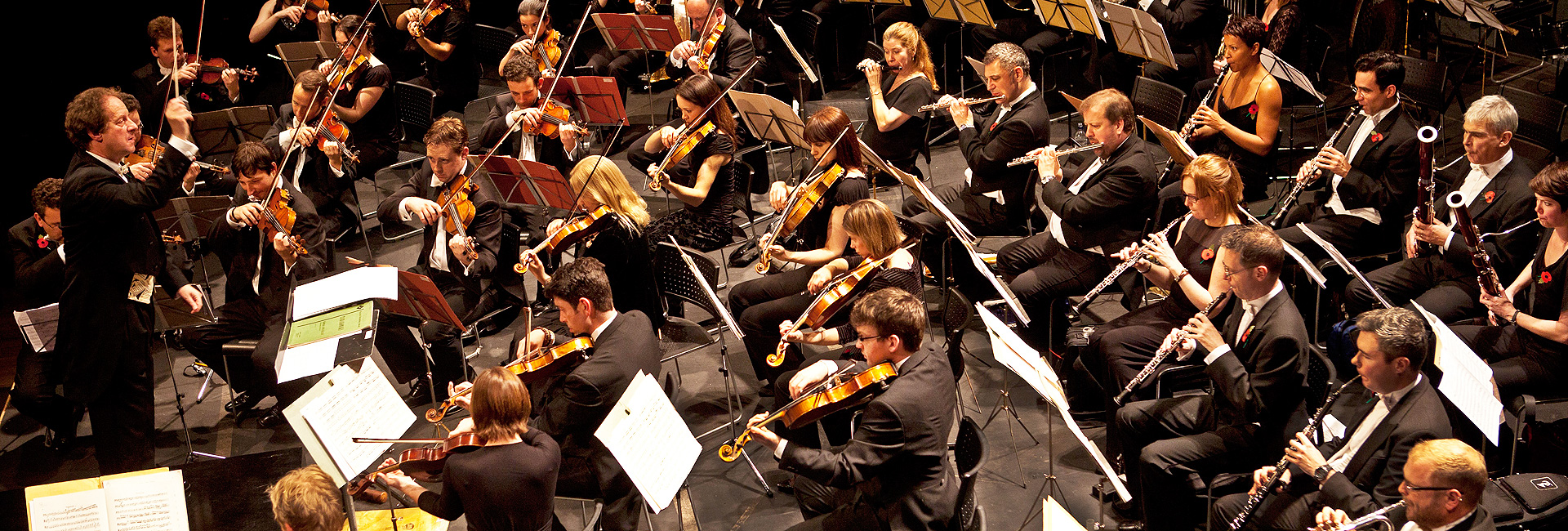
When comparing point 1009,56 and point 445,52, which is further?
point 445,52

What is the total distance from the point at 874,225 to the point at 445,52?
5.80 m

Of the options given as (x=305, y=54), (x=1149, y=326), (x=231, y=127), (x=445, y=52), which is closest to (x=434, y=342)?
(x=231, y=127)

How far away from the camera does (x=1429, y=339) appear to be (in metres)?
4.71

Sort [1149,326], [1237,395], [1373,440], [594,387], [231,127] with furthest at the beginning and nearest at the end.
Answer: [231,127]
[1149,326]
[594,387]
[1237,395]
[1373,440]

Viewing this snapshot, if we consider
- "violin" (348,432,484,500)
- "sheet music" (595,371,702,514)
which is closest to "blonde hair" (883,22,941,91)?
"sheet music" (595,371,702,514)

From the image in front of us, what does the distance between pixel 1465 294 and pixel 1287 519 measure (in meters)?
2.05

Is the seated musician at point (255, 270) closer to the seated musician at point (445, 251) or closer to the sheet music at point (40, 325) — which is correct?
the seated musician at point (445, 251)

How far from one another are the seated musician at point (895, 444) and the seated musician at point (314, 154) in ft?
14.7

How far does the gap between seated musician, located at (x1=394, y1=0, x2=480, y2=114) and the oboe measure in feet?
26.2

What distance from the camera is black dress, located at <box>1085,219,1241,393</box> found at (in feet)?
16.5

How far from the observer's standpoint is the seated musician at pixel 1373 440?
3.68 meters

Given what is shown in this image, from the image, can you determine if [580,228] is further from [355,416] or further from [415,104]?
[415,104]

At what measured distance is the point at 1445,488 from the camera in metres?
3.29

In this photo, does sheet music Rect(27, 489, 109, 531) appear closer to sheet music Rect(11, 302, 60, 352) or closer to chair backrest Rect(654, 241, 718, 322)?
sheet music Rect(11, 302, 60, 352)
